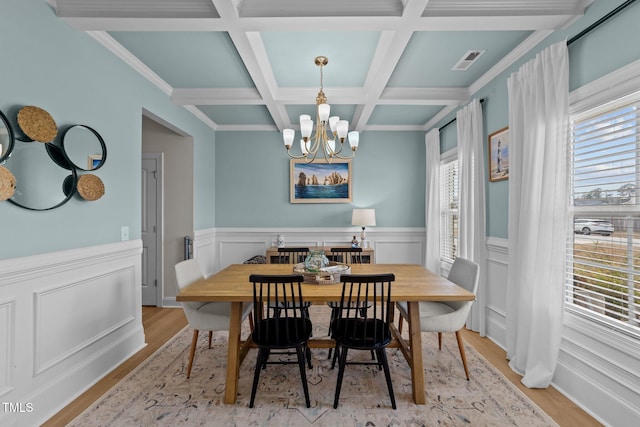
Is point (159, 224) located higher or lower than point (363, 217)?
lower

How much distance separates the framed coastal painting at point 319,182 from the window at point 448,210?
1443mm

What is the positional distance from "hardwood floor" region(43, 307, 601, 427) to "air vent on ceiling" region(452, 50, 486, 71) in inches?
108

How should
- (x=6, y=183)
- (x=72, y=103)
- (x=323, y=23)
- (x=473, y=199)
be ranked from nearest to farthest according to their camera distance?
(x=6, y=183) < (x=323, y=23) < (x=72, y=103) < (x=473, y=199)

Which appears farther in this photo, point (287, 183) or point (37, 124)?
point (287, 183)

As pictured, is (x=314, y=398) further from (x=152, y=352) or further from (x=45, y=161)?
(x=45, y=161)

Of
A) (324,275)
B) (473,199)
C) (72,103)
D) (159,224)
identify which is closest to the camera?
(72,103)

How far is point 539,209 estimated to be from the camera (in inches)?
93.7

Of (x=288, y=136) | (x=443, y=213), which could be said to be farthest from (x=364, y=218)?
(x=288, y=136)

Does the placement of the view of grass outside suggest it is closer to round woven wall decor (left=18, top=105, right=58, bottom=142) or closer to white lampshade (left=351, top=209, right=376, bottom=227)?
white lampshade (left=351, top=209, right=376, bottom=227)

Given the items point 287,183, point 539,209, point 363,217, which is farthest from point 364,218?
point 539,209

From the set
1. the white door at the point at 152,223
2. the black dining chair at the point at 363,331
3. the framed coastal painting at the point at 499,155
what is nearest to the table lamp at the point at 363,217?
the framed coastal painting at the point at 499,155

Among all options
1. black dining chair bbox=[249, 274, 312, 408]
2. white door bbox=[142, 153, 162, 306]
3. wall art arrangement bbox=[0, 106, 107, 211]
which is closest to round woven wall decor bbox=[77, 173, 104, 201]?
wall art arrangement bbox=[0, 106, 107, 211]

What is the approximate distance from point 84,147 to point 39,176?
17.3 inches

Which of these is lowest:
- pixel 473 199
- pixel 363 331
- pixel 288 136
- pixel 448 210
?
pixel 363 331
